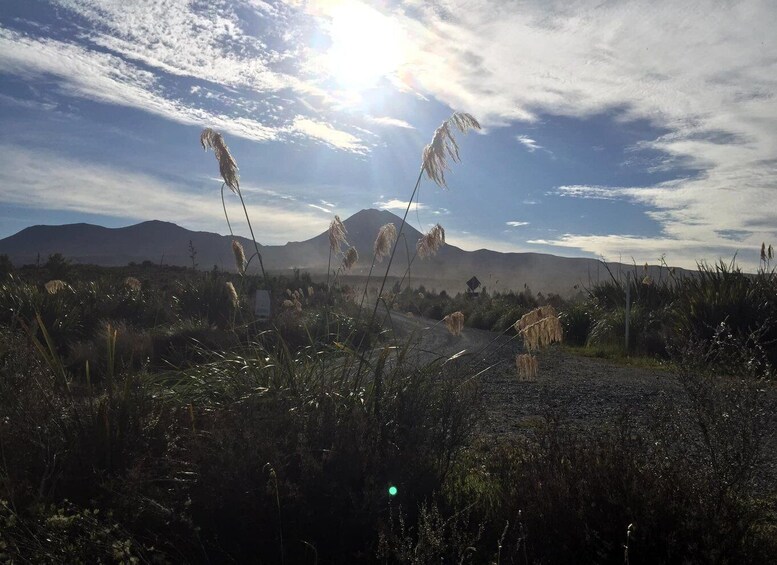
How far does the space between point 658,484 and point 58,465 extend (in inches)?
128

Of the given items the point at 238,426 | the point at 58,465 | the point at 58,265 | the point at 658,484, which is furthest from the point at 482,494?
the point at 58,265

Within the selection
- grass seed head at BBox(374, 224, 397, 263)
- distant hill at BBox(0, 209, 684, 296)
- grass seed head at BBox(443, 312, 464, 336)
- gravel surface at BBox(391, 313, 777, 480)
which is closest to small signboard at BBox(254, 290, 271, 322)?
gravel surface at BBox(391, 313, 777, 480)

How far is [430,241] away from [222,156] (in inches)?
68.5

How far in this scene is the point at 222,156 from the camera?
5371mm

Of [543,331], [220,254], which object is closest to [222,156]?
[543,331]

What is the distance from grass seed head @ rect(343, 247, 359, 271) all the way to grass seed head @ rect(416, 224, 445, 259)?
1.29 meters

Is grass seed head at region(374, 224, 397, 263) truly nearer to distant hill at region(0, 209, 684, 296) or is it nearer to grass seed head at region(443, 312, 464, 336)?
grass seed head at region(443, 312, 464, 336)

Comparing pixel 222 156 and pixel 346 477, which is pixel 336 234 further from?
pixel 346 477

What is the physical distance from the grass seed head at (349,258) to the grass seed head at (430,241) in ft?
4.24

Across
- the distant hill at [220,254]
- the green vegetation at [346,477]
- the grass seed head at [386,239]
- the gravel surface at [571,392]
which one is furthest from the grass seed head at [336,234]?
the distant hill at [220,254]

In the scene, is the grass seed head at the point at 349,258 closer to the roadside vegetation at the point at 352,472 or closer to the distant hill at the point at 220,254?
the roadside vegetation at the point at 352,472

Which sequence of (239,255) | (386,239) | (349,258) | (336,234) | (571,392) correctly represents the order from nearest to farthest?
(386,239), (336,234), (239,255), (349,258), (571,392)

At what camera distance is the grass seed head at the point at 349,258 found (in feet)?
22.1

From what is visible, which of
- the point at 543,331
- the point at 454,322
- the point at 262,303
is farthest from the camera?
the point at 262,303
